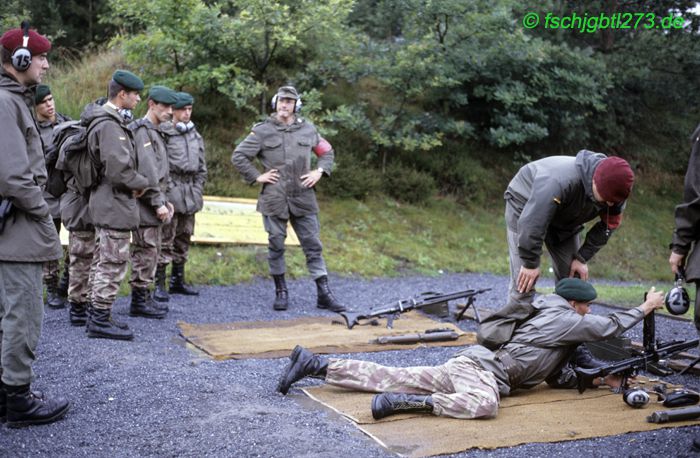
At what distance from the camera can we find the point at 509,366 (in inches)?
217

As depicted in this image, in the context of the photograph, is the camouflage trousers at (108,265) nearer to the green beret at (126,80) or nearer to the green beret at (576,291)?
the green beret at (126,80)

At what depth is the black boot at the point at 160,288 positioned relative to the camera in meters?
9.00

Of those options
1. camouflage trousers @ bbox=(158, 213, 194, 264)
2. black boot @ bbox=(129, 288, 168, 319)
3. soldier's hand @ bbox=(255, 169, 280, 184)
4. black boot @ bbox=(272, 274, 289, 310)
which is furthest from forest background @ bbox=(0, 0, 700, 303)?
black boot @ bbox=(129, 288, 168, 319)

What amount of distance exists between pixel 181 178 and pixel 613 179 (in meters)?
5.60

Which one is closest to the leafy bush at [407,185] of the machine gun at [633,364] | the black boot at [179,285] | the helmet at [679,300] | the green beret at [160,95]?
the black boot at [179,285]

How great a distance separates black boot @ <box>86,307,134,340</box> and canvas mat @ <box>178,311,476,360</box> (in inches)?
26.2

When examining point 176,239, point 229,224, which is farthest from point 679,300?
point 229,224

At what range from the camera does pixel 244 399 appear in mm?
5551

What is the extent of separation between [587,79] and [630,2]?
313 centimetres

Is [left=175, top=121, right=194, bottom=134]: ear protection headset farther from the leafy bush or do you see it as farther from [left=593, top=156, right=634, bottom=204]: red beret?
the leafy bush

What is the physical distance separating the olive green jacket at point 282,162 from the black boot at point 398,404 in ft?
14.1

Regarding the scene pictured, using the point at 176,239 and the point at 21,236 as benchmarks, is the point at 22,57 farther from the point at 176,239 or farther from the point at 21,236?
the point at 176,239

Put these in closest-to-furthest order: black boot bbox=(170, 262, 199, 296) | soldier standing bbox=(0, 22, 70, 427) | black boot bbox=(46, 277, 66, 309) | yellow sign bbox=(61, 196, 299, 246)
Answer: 1. soldier standing bbox=(0, 22, 70, 427)
2. black boot bbox=(46, 277, 66, 309)
3. black boot bbox=(170, 262, 199, 296)
4. yellow sign bbox=(61, 196, 299, 246)

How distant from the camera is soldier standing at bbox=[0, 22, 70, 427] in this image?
468 centimetres
